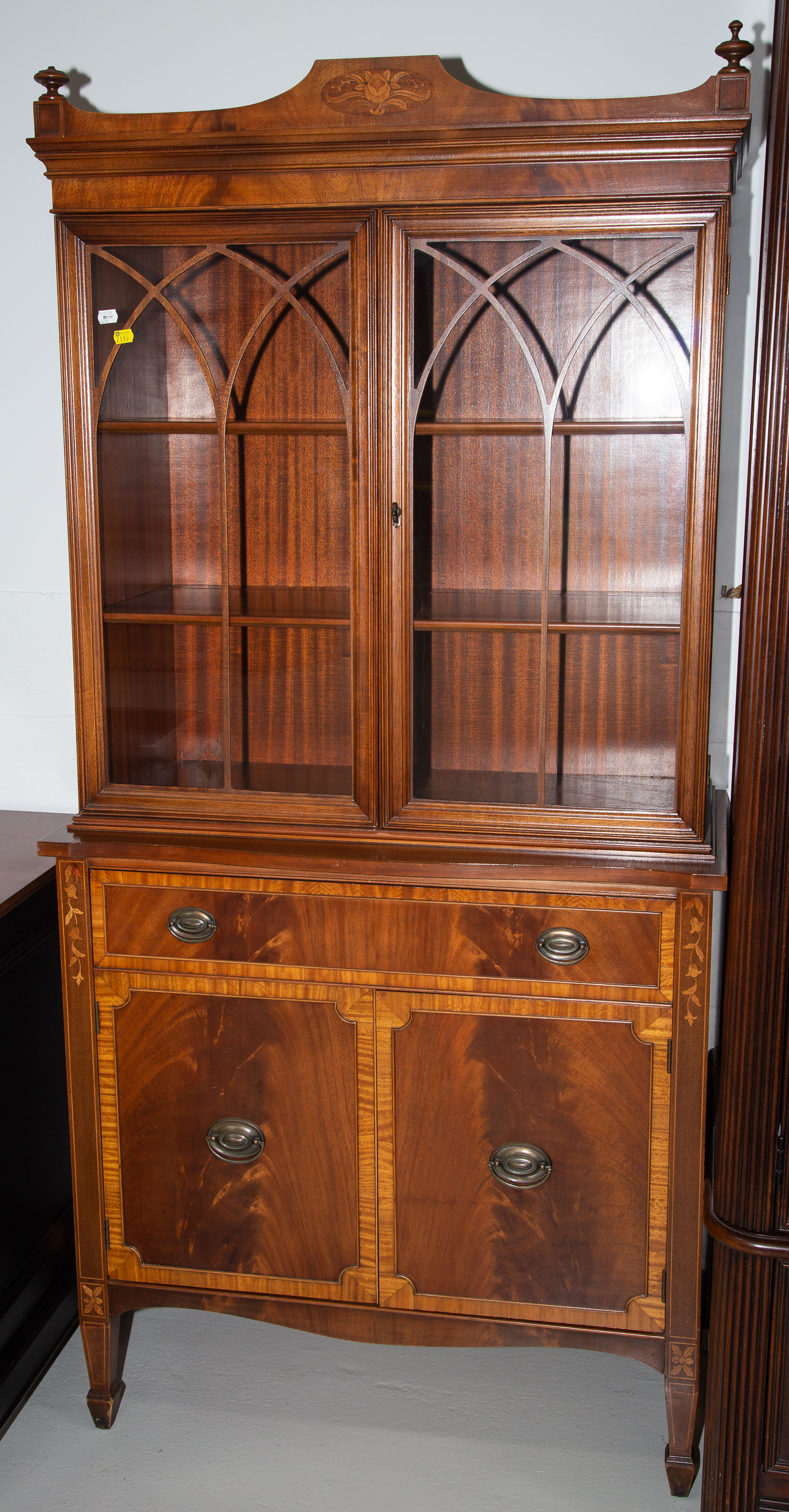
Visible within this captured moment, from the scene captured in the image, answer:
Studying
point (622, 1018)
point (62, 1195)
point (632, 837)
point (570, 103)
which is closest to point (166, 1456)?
point (62, 1195)

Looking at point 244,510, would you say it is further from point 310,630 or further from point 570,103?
point 570,103

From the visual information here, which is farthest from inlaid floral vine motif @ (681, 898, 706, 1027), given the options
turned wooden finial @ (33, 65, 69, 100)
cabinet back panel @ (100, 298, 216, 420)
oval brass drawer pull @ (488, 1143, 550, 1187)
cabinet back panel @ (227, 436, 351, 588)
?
turned wooden finial @ (33, 65, 69, 100)

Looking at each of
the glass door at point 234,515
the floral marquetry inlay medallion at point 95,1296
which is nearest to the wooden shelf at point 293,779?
the glass door at point 234,515

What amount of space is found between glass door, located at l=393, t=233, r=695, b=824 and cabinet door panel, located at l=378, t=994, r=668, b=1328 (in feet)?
1.02

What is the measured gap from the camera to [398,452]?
1.76 meters

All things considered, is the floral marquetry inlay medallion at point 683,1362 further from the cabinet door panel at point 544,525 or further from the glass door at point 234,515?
the glass door at point 234,515

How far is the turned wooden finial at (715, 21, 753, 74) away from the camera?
1562mm

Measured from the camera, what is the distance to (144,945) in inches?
74.9

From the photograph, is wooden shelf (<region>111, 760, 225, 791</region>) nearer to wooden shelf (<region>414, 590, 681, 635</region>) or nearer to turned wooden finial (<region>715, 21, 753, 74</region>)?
wooden shelf (<region>414, 590, 681, 635</region>)

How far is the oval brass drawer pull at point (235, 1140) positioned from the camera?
192 cm

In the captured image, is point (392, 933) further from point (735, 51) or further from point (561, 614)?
point (735, 51)

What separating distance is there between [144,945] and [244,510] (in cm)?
70

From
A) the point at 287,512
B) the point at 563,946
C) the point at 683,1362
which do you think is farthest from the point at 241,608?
the point at 683,1362

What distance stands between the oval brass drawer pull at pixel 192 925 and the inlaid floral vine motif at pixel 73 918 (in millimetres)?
142
